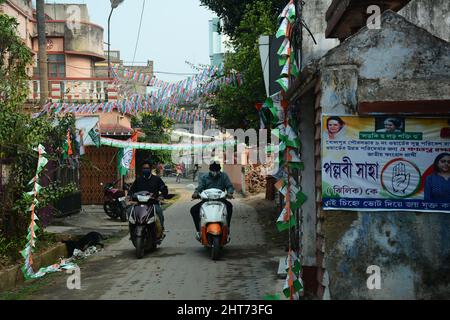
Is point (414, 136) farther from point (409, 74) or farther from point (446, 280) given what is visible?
point (446, 280)

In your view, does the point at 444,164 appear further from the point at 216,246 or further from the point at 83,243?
the point at 83,243

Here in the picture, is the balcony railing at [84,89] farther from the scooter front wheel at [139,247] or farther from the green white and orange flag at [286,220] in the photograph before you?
the green white and orange flag at [286,220]

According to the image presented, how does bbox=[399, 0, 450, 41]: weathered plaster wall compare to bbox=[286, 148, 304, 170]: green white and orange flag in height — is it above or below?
above

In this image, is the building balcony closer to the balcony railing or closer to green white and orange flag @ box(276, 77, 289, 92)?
the balcony railing

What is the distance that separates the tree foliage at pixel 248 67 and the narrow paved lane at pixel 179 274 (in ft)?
13.4

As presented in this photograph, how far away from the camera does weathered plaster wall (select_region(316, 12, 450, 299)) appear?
20.1 ft

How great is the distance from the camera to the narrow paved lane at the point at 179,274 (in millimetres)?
7801

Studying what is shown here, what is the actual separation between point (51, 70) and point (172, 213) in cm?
1992

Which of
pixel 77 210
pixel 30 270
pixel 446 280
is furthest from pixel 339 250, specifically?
pixel 77 210

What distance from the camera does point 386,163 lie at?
624 cm

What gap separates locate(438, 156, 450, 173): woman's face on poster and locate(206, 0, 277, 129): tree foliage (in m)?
9.60

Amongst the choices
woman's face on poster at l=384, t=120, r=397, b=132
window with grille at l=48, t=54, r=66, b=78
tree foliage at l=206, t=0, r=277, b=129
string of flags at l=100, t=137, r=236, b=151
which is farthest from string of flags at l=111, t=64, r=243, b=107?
window with grille at l=48, t=54, r=66, b=78

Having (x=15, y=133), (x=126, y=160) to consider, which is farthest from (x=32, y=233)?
(x=126, y=160)

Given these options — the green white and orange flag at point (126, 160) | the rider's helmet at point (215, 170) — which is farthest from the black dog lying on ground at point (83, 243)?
the green white and orange flag at point (126, 160)
